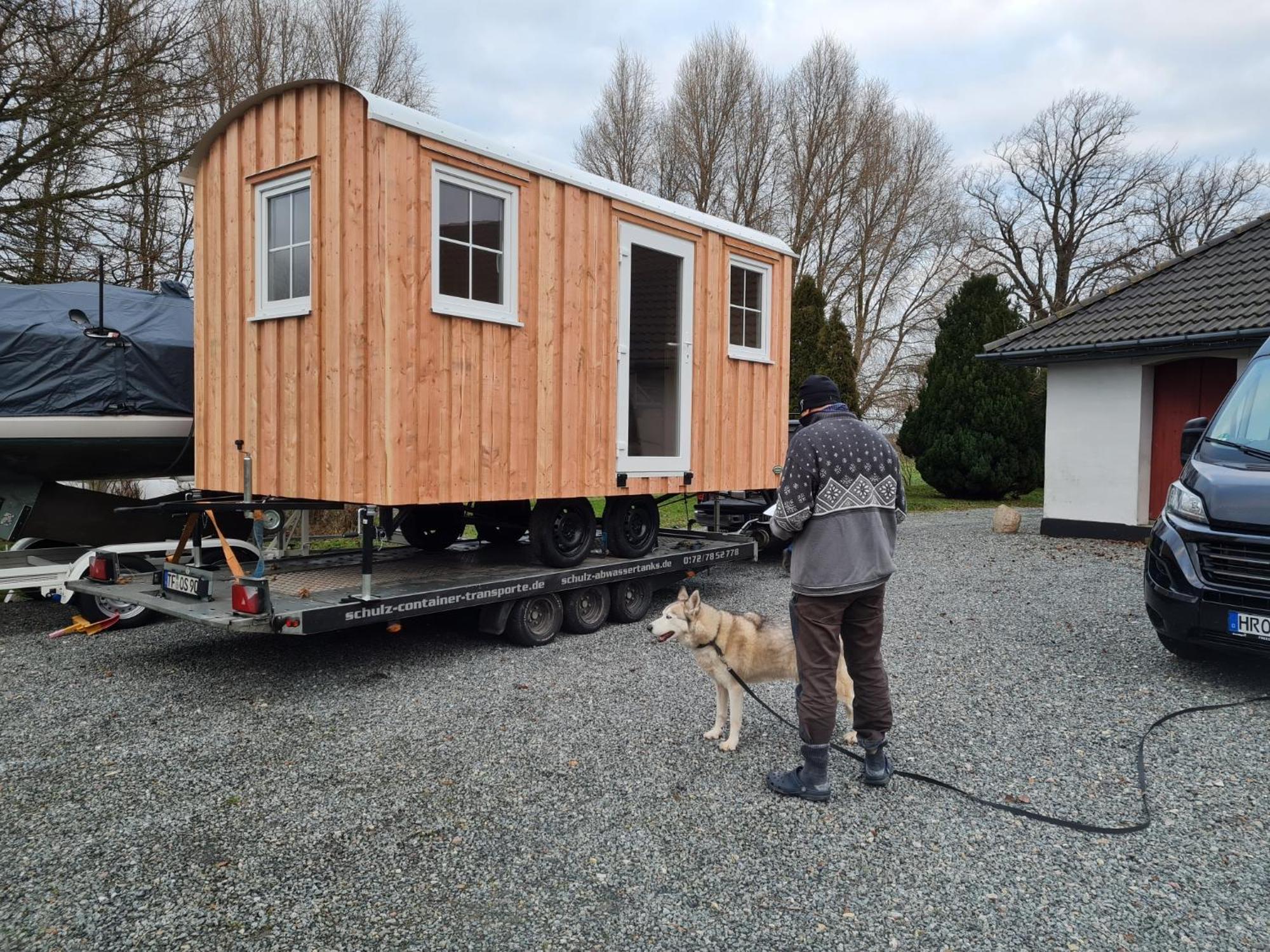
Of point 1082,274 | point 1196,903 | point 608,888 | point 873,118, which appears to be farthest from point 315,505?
point 1082,274

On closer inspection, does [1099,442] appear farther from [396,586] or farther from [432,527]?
[396,586]

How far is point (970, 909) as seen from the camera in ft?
9.45

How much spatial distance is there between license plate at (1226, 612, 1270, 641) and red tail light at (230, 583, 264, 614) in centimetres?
559

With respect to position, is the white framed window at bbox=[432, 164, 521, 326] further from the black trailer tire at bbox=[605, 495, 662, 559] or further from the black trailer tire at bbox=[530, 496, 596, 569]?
the black trailer tire at bbox=[605, 495, 662, 559]

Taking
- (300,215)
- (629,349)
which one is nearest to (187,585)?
(300,215)

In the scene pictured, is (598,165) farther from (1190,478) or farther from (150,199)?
(1190,478)

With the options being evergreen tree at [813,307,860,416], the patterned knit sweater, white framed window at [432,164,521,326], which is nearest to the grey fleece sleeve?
the patterned knit sweater

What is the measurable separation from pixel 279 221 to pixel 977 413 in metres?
16.9

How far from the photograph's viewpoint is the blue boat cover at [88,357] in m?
6.53

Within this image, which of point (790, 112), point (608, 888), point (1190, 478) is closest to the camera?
point (608, 888)

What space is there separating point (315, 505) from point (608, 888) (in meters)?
3.69

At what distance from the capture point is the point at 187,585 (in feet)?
17.7

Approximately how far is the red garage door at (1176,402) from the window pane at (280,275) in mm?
11054

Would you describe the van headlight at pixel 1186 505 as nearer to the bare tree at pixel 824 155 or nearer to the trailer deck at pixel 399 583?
the trailer deck at pixel 399 583
